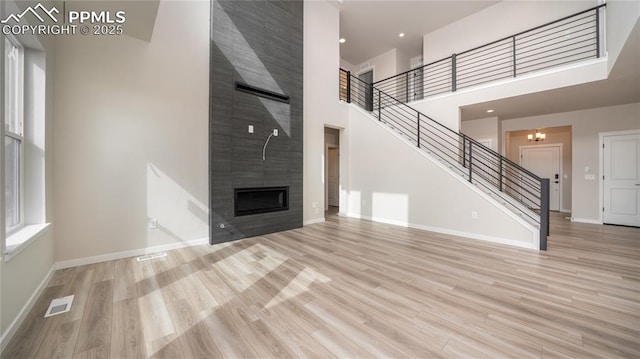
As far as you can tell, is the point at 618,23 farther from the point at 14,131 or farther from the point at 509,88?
the point at 14,131

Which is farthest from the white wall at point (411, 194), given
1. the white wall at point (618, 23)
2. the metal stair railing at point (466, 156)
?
the white wall at point (618, 23)

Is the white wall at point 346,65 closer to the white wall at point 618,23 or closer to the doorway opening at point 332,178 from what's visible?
the doorway opening at point 332,178

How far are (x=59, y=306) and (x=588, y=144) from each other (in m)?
9.68

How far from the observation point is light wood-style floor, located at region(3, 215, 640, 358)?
1554mm

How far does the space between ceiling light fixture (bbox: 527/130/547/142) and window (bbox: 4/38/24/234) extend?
36.4 feet

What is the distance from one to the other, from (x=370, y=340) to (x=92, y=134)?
153 inches

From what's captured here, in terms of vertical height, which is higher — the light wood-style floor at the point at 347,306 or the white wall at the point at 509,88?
the white wall at the point at 509,88

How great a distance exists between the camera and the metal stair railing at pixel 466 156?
150 inches

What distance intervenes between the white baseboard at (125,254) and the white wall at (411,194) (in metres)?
3.78

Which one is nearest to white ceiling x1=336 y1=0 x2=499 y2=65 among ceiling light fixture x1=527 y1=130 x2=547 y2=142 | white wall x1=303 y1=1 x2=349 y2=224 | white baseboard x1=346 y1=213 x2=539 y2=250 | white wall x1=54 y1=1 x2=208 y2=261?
white wall x1=303 y1=1 x2=349 y2=224

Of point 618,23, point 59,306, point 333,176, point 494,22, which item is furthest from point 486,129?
point 59,306

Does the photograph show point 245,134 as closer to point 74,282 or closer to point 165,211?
point 165,211

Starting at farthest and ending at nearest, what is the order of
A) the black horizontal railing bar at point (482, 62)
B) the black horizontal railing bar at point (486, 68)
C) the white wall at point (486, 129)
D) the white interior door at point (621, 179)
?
the white wall at point (486, 129)
the black horizontal railing bar at point (486, 68)
the black horizontal railing bar at point (482, 62)
the white interior door at point (621, 179)

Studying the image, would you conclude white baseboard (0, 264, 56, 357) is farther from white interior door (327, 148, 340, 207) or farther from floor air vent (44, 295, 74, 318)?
white interior door (327, 148, 340, 207)
